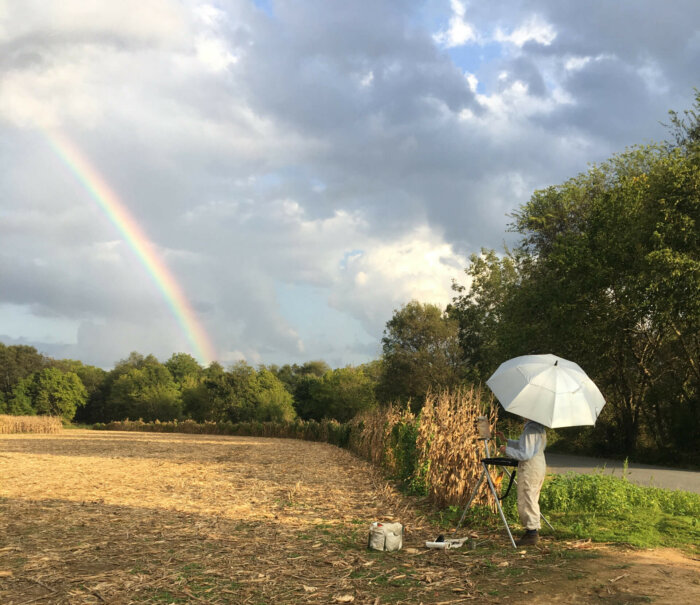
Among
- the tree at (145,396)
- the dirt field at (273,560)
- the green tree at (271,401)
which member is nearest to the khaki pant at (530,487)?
the dirt field at (273,560)

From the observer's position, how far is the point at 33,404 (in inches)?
3413

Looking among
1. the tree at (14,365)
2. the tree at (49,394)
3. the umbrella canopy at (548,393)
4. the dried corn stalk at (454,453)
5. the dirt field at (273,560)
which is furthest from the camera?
the tree at (14,365)

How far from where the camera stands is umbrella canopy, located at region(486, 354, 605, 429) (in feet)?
23.4

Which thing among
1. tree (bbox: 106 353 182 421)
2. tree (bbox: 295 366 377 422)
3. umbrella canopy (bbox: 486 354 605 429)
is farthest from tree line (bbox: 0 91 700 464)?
tree (bbox: 106 353 182 421)

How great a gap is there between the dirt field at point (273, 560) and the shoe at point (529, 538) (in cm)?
13

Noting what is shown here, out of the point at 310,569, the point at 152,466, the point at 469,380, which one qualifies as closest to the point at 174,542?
the point at 310,569

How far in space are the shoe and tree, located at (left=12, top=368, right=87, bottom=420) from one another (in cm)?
8941

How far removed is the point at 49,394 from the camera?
85.9 meters

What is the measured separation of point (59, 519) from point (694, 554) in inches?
349

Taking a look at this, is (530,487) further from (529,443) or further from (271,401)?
(271,401)

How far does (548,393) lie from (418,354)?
4717cm

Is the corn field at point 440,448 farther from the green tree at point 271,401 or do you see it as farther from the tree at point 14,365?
the tree at point 14,365

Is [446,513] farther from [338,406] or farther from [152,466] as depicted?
[338,406]

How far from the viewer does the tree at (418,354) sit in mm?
52438
